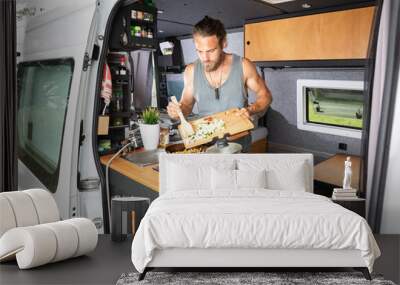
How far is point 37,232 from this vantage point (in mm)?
3279

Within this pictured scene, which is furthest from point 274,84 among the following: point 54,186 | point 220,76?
point 54,186

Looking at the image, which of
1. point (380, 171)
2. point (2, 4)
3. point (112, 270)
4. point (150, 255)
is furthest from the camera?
point (380, 171)

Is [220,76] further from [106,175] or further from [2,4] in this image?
[2,4]

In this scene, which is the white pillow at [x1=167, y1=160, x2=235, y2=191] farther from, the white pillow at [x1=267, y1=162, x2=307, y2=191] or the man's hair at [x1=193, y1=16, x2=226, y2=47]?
the man's hair at [x1=193, y1=16, x2=226, y2=47]

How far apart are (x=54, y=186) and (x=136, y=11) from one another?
6.02 feet

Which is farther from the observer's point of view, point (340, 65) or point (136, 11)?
point (136, 11)

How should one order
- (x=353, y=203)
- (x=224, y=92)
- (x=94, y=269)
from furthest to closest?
(x=224, y=92)
(x=353, y=203)
(x=94, y=269)

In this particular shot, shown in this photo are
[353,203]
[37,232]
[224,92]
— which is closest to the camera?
[37,232]

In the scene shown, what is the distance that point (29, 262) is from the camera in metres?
3.27

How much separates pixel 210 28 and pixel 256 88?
2.26ft

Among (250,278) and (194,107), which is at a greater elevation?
(194,107)

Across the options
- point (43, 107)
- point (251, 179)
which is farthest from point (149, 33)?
point (251, 179)

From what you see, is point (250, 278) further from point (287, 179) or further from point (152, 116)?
point (152, 116)

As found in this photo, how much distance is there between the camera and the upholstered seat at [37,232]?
10.7 feet
